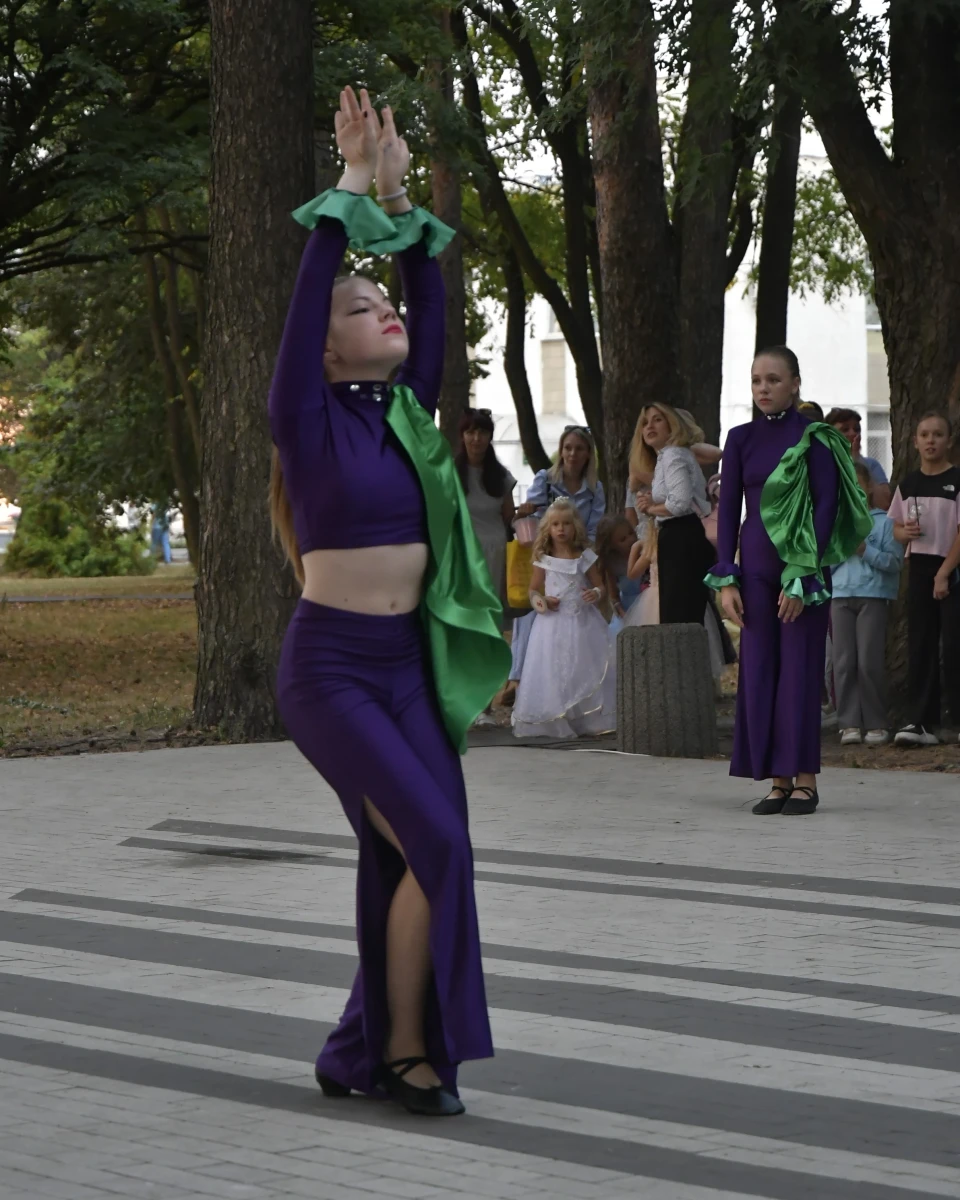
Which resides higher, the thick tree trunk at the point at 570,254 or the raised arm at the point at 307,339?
the thick tree trunk at the point at 570,254

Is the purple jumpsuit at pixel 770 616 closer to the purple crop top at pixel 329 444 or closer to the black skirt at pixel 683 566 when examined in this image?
the black skirt at pixel 683 566

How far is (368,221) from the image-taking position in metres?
5.59

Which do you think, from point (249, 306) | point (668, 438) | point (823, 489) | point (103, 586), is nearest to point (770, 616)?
point (823, 489)

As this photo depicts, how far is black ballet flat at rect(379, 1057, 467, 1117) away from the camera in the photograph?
17.5ft

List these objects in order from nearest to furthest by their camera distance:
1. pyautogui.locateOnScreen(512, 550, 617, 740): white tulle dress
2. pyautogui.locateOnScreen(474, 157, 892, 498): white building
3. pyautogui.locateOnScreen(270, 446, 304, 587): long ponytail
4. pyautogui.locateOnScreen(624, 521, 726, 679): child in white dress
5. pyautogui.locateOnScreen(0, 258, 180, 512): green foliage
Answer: pyautogui.locateOnScreen(270, 446, 304, 587): long ponytail < pyautogui.locateOnScreen(624, 521, 726, 679): child in white dress < pyautogui.locateOnScreen(512, 550, 617, 740): white tulle dress < pyautogui.locateOnScreen(0, 258, 180, 512): green foliage < pyautogui.locateOnScreen(474, 157, 892, 498): white building

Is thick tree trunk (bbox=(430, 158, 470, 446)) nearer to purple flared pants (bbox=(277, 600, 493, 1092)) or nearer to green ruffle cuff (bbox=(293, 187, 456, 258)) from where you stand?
green ruffle cuff (bbox=(293, 187, 456, 258))

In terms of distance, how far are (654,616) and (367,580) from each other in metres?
9.86

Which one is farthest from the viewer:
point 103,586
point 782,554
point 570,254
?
point 103,586

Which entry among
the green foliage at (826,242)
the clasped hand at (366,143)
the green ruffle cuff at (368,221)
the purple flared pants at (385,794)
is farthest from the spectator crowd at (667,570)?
the green foliage at (826,242)

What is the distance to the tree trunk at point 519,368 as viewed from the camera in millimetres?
27719

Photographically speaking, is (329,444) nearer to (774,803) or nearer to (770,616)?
(770,616)

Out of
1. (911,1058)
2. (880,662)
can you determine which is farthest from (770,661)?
(911,1058)

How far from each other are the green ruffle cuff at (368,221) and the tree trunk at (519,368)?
70.0 feet

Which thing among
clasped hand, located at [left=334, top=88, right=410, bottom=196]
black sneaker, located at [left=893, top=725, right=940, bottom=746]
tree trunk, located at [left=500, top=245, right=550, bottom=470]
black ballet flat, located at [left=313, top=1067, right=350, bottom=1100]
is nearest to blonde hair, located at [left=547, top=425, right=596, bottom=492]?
black sneaker, located at [left=893, top=725, right=940, bottom=746]
